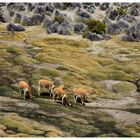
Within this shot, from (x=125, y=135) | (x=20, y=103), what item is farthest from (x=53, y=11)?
(x=125, y=135)

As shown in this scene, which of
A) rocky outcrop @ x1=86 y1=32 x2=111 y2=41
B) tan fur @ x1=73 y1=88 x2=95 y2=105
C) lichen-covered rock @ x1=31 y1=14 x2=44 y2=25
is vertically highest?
lichen-covered rock @ x1=31 y1=14 x2=44 y2=25

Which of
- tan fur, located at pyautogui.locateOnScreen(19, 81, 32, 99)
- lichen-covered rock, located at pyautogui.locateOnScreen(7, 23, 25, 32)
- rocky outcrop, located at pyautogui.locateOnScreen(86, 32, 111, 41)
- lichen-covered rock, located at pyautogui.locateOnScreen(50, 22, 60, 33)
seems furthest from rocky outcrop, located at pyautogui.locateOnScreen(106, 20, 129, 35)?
tan fur, located at pyautogui.locateOnScreen(19, 81, 32, 99)

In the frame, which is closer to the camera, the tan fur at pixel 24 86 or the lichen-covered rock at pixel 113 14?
the tan fur at pixel 24 86

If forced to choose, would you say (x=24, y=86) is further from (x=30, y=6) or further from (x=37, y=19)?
(x=37, y=19)

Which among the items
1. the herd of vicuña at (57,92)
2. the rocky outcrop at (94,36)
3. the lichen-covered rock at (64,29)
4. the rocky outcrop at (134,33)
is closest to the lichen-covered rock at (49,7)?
the lichen-covered rock at (64,29)

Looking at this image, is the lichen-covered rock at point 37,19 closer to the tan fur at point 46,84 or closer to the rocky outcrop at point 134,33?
the rocky outcrop at point 134,33

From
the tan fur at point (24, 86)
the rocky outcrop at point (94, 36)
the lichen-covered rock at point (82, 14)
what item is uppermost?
the lichen-covered rock at point (82, 14)

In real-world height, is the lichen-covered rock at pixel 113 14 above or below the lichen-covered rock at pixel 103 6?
below

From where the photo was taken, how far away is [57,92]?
22906 mm

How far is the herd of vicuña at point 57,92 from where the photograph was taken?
22750 millimetres

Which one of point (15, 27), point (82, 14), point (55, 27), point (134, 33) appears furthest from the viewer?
point (82, 14)

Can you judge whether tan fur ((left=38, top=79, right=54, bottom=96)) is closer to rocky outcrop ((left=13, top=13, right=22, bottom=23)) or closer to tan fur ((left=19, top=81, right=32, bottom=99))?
tan fur ((left=19, top=81, right=32, bottom=99))

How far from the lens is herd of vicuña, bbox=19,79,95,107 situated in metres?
22.8

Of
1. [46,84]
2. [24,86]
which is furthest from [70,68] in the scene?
[24,86]
